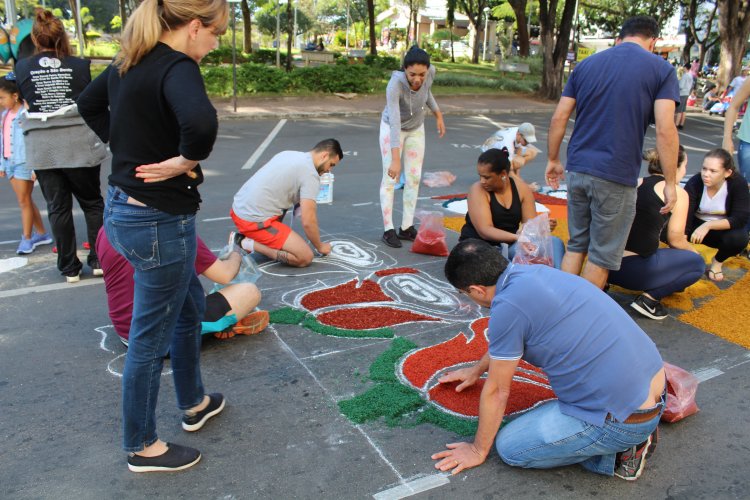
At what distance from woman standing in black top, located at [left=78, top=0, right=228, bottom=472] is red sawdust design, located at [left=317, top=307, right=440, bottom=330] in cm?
153

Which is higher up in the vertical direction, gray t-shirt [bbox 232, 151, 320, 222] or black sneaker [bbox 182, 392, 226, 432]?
gray t-shirt [bbox 232, 151, 320, 222]

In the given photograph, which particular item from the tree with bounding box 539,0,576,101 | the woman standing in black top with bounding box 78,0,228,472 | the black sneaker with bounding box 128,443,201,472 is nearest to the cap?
the woman standing in black top with bounding box 78,0,228,472

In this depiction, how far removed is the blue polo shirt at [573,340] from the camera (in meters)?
2.21

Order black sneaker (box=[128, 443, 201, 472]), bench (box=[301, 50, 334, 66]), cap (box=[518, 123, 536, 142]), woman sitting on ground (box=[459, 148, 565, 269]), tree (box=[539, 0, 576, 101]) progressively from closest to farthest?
black sneaker (box=[128, 443, 201, 472]) → woman sitting on ground (box=[459, 148, 565, 269]) → cap (box=[518, 123, 536, 142]) → tree (box=[539, 0, 576, 101]) → bench (box=[301, 50, 334, 66])

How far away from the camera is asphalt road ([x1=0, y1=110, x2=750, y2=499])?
2418 millimetres

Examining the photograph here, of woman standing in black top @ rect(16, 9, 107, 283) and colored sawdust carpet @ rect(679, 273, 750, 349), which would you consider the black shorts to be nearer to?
woman standing in black top @ rect(16, 9, 107, 283)

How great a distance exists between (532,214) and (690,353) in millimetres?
1627

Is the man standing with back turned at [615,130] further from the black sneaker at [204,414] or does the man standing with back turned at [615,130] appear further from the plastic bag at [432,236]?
the black sneaker at [204,414]

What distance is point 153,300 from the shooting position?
2.21m

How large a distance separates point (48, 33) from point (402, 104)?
279 centimetres

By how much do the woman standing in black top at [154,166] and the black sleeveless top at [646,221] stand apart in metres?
2.98

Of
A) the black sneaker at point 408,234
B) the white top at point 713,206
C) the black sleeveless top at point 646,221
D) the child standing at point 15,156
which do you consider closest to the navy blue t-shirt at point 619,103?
the black sleeveless top at point 646,221

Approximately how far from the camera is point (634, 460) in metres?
2.45

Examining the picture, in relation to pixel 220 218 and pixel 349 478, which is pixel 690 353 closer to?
pixel 349 478
